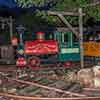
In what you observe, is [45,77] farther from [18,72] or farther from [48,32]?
[48,32]

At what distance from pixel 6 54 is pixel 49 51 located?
7.41 ft

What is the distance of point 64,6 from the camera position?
1348 centimetres

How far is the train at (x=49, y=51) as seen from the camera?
14.4 meters

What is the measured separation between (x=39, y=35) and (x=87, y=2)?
2.40 m

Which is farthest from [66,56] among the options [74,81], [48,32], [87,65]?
[74,81]

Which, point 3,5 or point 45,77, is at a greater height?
point 3,5

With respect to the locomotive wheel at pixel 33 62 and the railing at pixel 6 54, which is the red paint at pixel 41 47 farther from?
the railing at pixel 6 54

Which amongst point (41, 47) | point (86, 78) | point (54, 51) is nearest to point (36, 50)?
point (41, 47)

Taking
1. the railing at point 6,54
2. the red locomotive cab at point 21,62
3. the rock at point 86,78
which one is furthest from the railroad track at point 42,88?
the railing at point 6,54

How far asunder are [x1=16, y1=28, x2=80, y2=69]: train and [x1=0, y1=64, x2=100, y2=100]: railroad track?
1.39m

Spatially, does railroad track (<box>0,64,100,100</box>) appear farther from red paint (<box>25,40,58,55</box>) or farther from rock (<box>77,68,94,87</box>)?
red paint (<box>25,40,58,55</box>)

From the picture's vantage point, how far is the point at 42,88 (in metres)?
10.7

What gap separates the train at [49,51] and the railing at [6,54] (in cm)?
51

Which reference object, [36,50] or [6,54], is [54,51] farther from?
[6,54]
